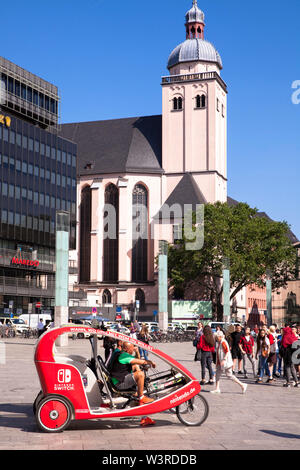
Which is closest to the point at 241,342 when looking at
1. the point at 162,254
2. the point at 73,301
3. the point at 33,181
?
the point at 162,254

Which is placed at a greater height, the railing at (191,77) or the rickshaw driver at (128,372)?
the railing at (191,77)

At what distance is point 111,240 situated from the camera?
90500mm

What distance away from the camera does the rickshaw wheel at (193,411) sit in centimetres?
1111

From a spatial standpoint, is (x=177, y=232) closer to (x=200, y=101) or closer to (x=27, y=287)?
(x=200, y=101)

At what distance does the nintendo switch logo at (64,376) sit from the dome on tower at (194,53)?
84508 mm

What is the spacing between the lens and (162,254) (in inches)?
2202

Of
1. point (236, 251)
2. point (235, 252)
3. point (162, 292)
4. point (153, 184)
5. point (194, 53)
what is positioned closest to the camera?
point (162, 292)

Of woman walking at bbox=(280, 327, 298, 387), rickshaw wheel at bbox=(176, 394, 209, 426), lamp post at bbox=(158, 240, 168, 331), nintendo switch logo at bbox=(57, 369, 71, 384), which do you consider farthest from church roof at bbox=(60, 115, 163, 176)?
nintendo switch logo at bbox=(57, 369, 71, 384)

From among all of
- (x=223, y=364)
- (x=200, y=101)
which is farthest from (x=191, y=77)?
(x=223, y=364)

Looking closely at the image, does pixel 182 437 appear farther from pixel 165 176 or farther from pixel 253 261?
pixel 165 176

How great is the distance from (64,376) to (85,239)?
82.9 meters

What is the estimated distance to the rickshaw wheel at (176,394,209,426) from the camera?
11.1 metres

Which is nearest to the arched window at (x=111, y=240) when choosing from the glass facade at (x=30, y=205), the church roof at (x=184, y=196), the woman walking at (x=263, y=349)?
the church roof at (x=184, y=196)

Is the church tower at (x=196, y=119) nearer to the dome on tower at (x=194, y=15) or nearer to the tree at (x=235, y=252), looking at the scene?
the dome on tower at (x=194, y=15)
